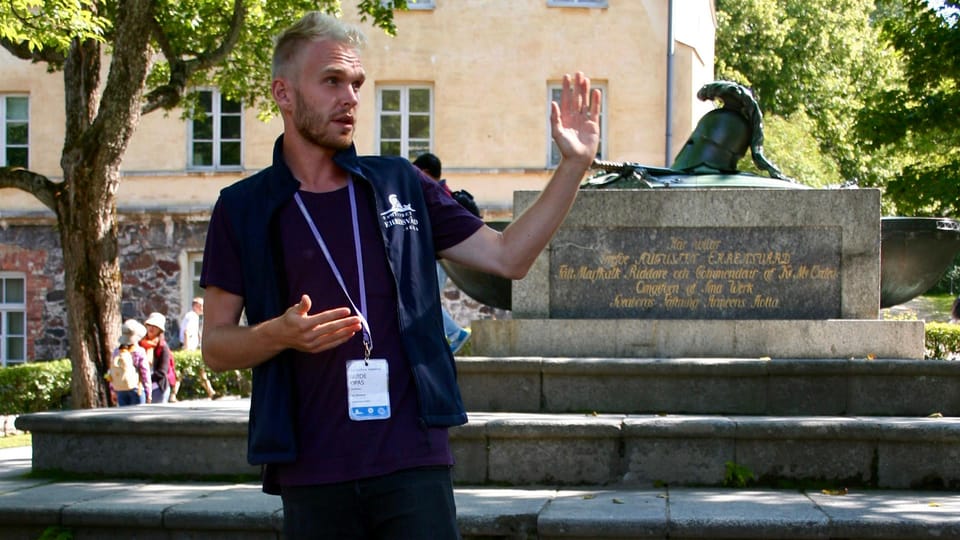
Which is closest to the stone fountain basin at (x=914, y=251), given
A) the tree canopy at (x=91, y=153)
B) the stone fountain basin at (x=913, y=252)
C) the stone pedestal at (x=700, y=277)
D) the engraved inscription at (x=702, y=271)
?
the stone fountain basin at (x=913, y=252)

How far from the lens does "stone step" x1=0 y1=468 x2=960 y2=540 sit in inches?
226

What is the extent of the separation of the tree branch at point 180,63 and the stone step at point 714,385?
10.1m

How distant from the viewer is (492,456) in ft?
23.2

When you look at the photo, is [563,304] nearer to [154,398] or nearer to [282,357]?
[282,357]

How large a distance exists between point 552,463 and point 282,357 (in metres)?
3.90

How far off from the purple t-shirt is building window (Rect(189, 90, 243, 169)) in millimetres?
24719

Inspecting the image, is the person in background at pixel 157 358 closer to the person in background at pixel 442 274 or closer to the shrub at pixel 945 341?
the person in background at pixel 442 274

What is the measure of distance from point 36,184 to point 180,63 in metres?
2.60

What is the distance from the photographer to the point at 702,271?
29.3 ft

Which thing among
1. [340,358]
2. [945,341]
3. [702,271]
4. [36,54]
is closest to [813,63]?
[945,341]

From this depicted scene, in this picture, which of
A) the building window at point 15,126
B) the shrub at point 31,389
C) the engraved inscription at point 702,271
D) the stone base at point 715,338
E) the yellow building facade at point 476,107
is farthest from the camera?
the building window at point 15,126

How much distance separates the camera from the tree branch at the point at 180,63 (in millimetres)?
17219

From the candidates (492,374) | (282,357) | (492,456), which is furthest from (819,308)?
(282,357)

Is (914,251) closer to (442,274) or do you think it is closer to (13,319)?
(442,274)
